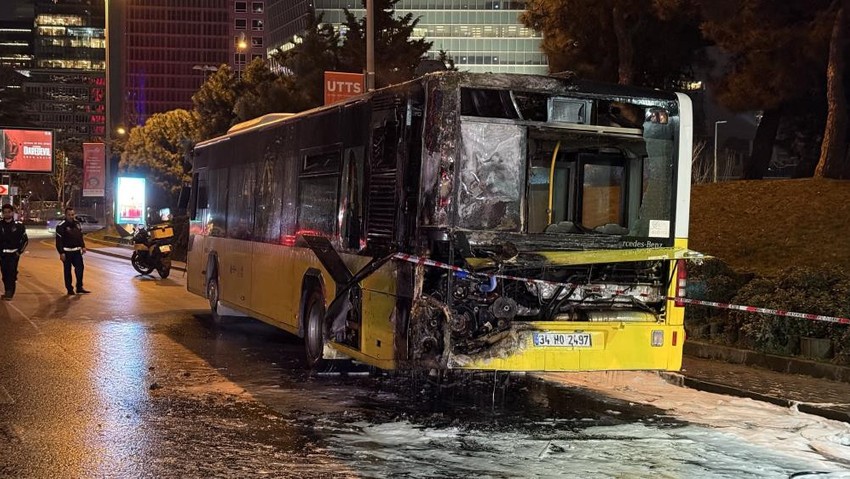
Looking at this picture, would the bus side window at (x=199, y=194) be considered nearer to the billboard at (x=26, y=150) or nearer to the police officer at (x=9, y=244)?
the police officer at (x=9, y=244)

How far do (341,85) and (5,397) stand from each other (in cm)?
1426

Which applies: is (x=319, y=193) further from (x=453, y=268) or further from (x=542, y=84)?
(x=542, y=84)

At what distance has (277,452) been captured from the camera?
6.61 m

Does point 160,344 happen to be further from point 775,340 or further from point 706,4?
point 706,4

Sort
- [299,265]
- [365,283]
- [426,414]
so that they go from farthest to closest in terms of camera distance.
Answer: [299,265]
[365,283]
[426,414]

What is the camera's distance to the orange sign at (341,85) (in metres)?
21.2

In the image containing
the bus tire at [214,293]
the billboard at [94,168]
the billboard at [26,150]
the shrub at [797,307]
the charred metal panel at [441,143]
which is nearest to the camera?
the charred metal panel at [441,143]

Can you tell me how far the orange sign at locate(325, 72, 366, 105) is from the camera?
69.5 feet

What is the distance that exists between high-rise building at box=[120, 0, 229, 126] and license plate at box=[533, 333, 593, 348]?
186 m

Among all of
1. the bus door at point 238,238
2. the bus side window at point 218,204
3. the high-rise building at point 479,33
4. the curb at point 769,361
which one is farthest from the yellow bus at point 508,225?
the high-rise building at point 479,33

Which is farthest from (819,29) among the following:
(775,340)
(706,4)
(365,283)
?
(365,283)

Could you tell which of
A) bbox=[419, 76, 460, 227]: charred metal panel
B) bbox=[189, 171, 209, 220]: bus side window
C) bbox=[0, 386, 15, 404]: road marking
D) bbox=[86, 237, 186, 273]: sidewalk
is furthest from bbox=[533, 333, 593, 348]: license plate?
bbox=[86, 237, 186, 273]: sidewalk

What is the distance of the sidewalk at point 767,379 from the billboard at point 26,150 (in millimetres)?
45650

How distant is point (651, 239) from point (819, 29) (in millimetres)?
15775
